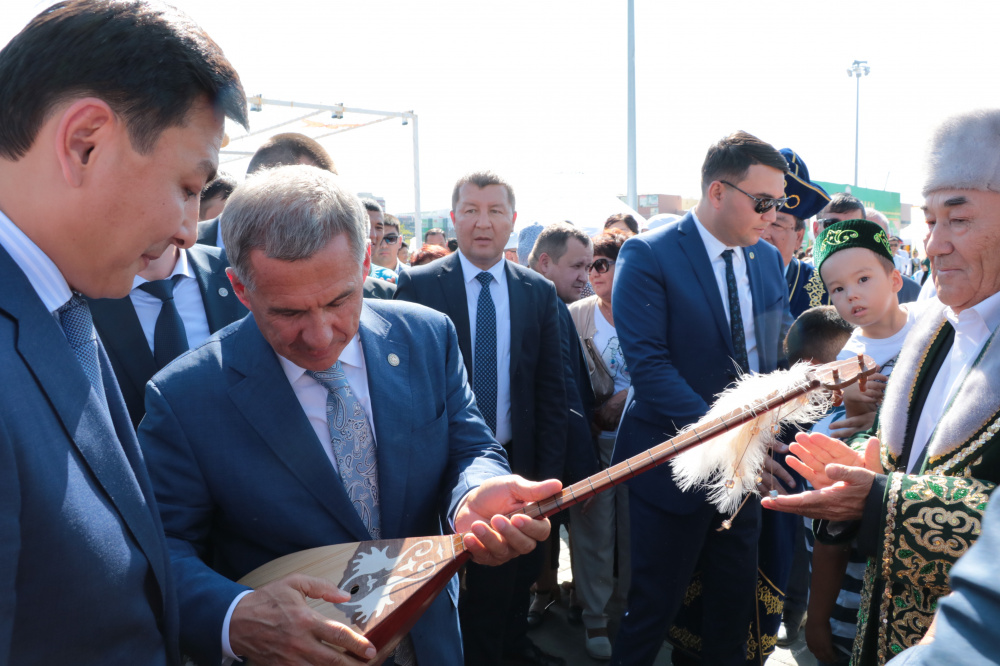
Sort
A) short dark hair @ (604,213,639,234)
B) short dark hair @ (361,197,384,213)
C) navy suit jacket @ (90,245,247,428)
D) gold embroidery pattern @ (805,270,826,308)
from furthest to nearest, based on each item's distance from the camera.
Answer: short dark hair @ (604,213,639,234) → short dark hair @ (361,197,384,213) → gold embroidery pattern @ (805,270,826,308) → navy suit jacket @ (90,245,247,428)

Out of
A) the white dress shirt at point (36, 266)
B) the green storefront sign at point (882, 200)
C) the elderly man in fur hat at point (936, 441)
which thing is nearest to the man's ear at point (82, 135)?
the white dress shirt at point (36, 266)

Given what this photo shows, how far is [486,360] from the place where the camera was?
405 cm

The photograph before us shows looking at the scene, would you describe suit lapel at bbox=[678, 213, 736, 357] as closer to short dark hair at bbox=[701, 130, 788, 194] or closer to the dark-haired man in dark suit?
short dark hair at bbox=[701, 130, 788, 194]

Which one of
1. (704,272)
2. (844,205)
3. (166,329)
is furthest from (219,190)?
(844,205)

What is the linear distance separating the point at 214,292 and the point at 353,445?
1366 millimetres

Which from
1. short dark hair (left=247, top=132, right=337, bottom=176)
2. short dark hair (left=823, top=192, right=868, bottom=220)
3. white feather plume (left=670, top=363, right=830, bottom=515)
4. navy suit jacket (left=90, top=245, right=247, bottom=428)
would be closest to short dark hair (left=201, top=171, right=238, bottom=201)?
short dark hair (left=247, top=132, right=337, bottom=176)

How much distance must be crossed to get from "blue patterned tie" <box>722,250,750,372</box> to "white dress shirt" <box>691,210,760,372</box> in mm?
19

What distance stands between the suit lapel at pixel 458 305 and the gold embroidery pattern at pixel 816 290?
258 cm

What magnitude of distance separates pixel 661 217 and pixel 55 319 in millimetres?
8285

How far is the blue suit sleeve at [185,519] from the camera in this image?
1.66 meters

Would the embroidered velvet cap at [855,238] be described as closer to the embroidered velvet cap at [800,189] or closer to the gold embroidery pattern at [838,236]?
the gold embroidery pattern at [838,236]

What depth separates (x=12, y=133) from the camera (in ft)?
A: 3.66

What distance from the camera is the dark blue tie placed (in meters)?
2.61

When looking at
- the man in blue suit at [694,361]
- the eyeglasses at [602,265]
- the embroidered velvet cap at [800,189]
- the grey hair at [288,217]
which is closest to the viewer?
the grey hair at [288,217]
